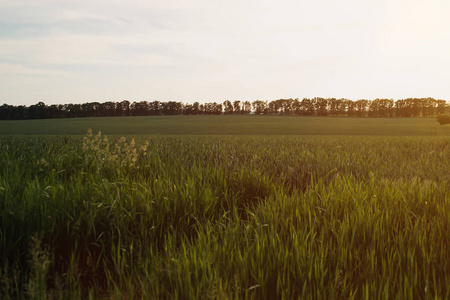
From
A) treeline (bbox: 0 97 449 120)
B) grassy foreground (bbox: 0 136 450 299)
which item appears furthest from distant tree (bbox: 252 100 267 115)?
grassy foreground (bbox: 0 136 450 299)

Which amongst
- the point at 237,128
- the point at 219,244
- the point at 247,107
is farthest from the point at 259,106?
the point at 219,244

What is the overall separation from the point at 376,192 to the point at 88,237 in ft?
11.3

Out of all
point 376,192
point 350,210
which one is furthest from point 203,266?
point 376,192

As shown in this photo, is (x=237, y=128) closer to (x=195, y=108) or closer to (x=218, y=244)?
(x=218, y=244)

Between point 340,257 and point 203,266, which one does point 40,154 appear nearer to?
point 203,266

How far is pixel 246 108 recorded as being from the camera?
123m

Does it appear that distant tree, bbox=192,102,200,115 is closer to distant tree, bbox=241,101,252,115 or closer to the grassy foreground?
distant tree, bbox=241,101,252,115

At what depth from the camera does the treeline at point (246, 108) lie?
9750 cm

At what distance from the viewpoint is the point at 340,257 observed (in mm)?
2330

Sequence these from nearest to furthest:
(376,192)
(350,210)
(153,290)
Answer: (153,290), (350,210), (376,192)

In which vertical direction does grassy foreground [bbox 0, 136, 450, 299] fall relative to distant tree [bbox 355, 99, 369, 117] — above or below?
below

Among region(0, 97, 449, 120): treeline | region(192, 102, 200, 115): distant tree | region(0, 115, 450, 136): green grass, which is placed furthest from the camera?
region(192, 102, 200, 115): distant tree

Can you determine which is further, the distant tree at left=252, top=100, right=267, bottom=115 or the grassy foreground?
the distant tree at left=252, top=100, right=267, bottom=115

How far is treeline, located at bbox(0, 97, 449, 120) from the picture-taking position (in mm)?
97500
